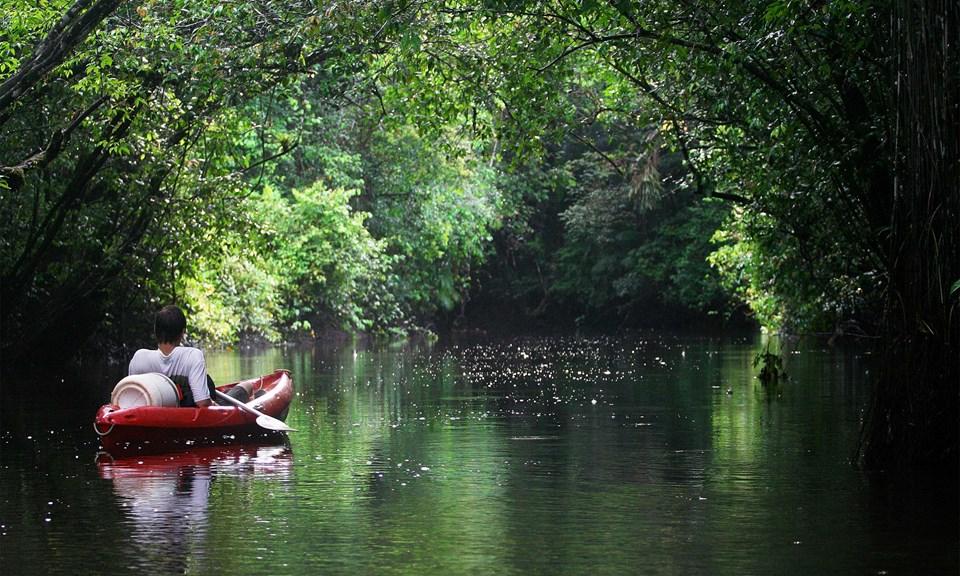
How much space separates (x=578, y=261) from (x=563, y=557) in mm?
44579

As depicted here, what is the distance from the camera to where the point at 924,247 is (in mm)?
10430

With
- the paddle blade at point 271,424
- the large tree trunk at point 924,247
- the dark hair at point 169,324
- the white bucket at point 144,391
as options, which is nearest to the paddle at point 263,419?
the paddle blade at point 271,424

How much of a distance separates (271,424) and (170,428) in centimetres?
106

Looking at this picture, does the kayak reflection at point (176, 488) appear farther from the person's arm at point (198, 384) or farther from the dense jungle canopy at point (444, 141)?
the dense jungle canopy at point (444, 141)

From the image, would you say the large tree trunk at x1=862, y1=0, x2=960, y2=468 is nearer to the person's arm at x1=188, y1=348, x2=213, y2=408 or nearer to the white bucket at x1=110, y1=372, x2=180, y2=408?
the person's arm at x1=188, y1=348, x2=213, y2=408

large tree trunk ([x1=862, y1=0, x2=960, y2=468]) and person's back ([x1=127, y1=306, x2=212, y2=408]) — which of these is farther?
person's back ([x1=127, y1=306, x2=212, y2=408])

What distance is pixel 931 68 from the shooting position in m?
10.3

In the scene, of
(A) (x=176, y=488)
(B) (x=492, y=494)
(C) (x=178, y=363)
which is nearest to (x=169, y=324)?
(C) (x=178, y=363)

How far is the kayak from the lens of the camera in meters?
12.8

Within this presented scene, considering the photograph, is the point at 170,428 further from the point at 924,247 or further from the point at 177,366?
the point at 924,247

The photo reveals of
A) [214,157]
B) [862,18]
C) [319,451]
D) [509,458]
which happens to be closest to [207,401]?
[319,451]

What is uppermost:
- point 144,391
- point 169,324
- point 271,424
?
point 169,324

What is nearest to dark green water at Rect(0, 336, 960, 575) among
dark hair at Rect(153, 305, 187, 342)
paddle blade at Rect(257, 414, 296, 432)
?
paddle blade at Rect(257, 414, 296, 432)

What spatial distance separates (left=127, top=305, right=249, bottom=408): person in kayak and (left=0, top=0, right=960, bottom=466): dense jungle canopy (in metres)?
2.42
